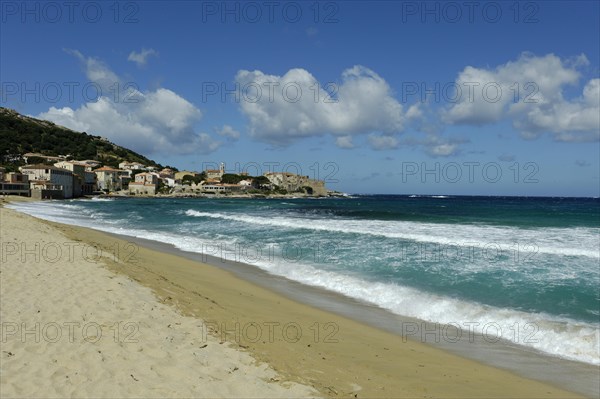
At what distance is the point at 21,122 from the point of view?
144375mm

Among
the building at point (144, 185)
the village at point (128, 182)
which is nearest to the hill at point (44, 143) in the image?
the village at point (128, 182)

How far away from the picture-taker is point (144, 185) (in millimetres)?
130250

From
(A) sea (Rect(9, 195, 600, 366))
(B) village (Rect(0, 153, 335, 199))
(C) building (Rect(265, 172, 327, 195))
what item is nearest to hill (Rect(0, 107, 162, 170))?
(B) village (Rect(0, 153, 335, 199))

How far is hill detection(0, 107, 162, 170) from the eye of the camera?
399 ft

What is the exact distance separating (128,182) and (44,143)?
33.5m

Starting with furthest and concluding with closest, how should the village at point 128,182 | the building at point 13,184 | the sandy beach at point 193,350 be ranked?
the village at point 128,182 → the building at point 13,184 → the sandy beach at point 193,350

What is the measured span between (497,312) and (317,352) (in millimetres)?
5855

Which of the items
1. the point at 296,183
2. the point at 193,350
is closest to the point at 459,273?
the point at 193,350

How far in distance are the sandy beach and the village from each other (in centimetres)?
9194

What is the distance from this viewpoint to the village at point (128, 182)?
292ft

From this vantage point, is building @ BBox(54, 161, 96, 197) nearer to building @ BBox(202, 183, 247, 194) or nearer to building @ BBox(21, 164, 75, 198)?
building @ BBox(21, 164, 75, 198)

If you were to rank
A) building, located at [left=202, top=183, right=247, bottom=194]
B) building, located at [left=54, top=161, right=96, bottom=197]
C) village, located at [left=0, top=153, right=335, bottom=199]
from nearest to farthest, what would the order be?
1. village, located at [left=0, top=153, right=335, bottom=199]
2. building, located at [left=54, top=161, right=96, bottom=197]
3. building, located at [left=202, top=183, right=247, bottom=194]

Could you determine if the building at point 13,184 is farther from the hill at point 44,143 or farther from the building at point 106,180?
the building at point 106,180

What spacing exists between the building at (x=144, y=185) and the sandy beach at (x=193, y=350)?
125346mm
